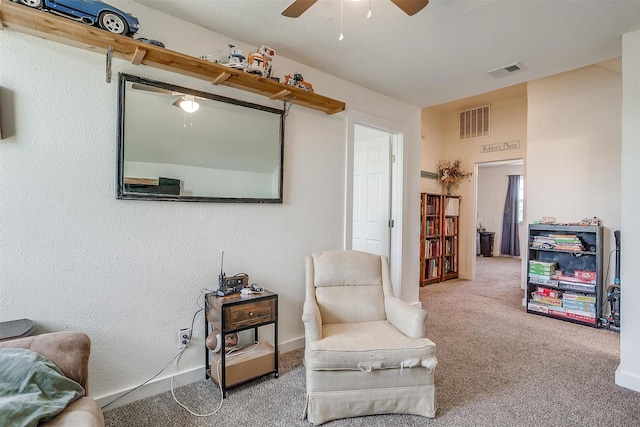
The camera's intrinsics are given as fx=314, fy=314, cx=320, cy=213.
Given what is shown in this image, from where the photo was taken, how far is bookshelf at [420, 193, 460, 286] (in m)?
5.07

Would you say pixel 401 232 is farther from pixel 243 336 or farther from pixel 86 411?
pixel 86 411

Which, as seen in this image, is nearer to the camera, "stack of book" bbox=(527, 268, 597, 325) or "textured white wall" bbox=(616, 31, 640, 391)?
"textured white wall" bbox=(616, 31, 640, 391)

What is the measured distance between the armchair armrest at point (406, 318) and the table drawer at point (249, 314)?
32.4 inches

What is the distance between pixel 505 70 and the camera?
2.74 metres

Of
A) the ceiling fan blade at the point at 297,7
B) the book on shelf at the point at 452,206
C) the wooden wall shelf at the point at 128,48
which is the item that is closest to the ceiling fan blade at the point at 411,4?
the ceiling fan blade at the point at 297,7

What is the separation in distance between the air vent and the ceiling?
2691mm

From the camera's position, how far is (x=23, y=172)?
63.8 inches

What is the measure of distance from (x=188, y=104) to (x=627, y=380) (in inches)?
138

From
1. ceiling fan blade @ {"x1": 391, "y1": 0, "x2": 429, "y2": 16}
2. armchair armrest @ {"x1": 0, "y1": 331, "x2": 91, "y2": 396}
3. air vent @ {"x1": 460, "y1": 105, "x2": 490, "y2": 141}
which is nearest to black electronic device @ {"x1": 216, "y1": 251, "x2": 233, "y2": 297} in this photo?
armchair armrest @ {"x1": 0, "y1": 331, "x2": 91, "y2": 396}

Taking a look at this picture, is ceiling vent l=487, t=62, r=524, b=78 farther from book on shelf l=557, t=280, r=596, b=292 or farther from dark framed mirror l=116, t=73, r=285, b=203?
book on shelf l=557, t=280, r=596, b=292

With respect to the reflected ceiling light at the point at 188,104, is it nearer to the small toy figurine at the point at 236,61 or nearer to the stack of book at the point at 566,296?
the small toy figurine at the point at 236,61

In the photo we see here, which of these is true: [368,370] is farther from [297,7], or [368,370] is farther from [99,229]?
[297,7]

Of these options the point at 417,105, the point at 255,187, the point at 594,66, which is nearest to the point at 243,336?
the point at 255,187

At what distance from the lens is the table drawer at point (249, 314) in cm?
195
